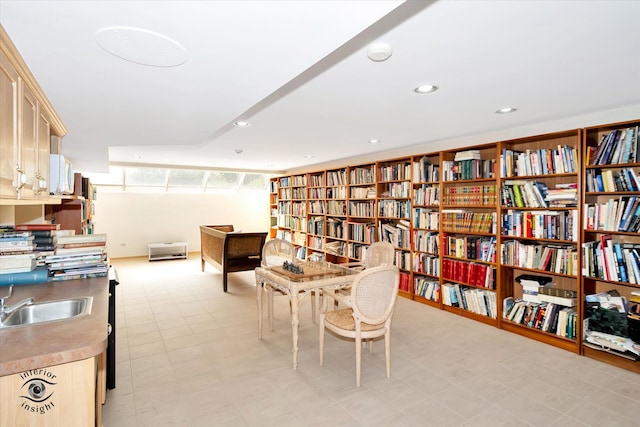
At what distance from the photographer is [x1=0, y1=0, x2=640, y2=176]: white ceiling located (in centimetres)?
110

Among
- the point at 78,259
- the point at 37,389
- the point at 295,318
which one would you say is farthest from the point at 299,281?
the point at 37,389

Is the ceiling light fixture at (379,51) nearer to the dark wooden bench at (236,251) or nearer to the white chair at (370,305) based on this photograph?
the white chair at (370,305)

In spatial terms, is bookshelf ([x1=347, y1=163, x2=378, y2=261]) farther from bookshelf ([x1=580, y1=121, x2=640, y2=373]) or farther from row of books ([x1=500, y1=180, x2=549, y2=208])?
bookshelf ([x1=580, y1=121, x2=640, y2=373])

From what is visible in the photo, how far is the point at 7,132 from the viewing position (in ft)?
4.37

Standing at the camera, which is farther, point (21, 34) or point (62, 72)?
point (62, 72)

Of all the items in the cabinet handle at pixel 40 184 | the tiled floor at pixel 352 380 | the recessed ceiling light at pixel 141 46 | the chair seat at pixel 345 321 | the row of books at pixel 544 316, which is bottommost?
the tiled floor at pixel 352 380

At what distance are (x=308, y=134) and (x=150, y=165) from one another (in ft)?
13.3

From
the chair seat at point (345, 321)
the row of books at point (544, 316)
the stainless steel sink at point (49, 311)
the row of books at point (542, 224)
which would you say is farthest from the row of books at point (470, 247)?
the stainless steel sink at point (49, 311)

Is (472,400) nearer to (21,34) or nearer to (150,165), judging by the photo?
(21,34)

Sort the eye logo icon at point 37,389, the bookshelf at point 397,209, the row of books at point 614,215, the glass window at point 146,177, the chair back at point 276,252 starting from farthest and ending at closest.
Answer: the glass window at point 146,177
the bookshelf at point 397,209
the chair back at point 276,252
the row of books at point 614,215
the eye logo icon at point 37,389

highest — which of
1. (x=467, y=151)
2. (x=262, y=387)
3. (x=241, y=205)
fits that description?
(x=467, y=151)

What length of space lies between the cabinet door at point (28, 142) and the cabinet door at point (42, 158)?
0.24 feet

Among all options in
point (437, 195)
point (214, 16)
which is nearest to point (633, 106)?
point (437, 195)

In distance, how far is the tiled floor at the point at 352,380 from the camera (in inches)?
83.2
